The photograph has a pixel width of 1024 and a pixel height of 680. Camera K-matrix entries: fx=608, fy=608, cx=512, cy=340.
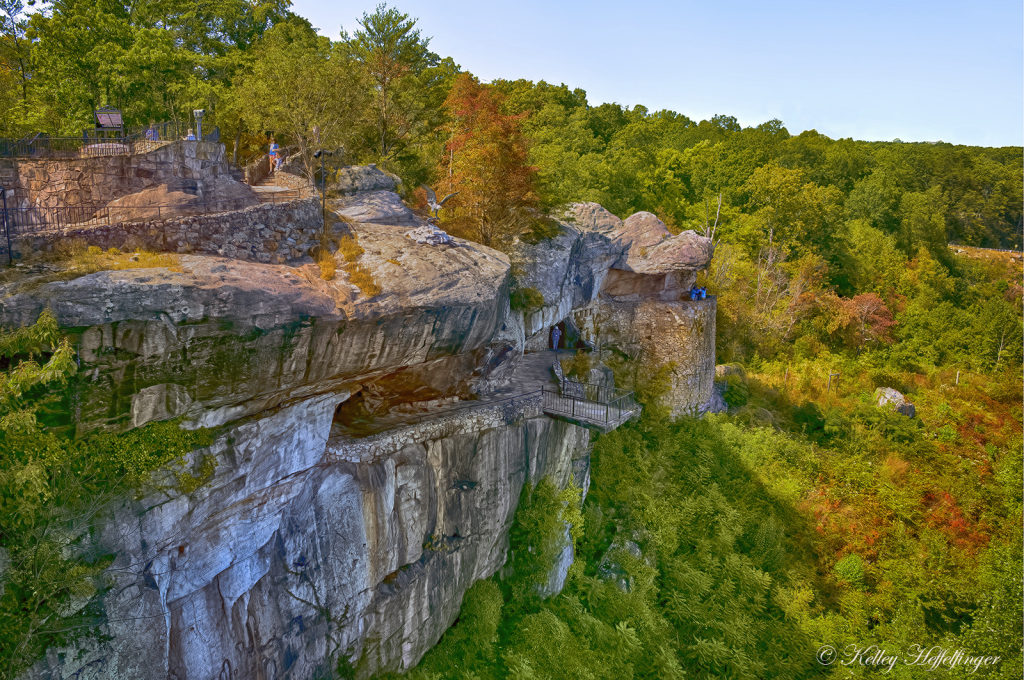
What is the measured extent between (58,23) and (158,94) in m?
2.90

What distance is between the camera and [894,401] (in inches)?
1222

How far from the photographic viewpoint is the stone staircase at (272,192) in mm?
13961

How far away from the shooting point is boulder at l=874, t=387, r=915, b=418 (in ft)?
99.3

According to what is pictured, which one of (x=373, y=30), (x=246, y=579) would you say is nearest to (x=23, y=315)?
(x=246, y=579)

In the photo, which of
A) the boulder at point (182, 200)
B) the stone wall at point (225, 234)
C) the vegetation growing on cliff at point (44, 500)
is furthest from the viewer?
the boulder at point (182, 200)

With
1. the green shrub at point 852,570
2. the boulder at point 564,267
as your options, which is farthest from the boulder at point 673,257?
the green shrub at point 852,570

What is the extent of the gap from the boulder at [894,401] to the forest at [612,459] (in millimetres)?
1223

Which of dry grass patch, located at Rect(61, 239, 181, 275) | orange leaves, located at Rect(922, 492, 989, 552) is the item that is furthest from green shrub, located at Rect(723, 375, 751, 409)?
dry grass patch, located at Rect(61, 239, 181, 275)

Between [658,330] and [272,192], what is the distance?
1459cm

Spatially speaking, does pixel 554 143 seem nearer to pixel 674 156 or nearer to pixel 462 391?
pixel 674 156

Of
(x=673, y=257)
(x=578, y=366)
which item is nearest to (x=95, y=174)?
(x=578, y=366)

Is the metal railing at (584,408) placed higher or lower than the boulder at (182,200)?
lower

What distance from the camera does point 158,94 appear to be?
712 inches

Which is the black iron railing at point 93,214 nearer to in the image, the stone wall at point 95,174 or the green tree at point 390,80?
the stone wall at point 95,174
